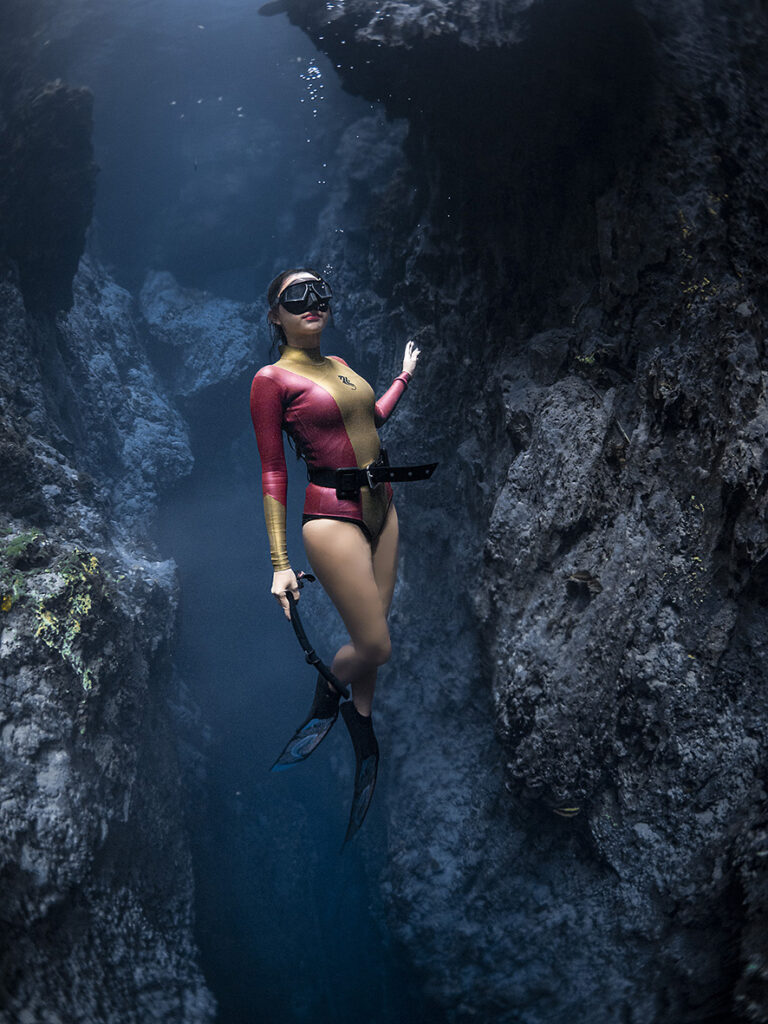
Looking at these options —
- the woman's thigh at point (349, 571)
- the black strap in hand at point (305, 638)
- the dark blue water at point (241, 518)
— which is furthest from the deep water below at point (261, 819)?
the woman's thigh at point (349, 571)

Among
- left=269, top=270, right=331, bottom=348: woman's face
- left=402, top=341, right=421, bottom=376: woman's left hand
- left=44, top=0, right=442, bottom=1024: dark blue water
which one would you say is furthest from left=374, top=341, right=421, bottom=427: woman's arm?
left=44, top=0, right=442, bottom=1024: dark blue water

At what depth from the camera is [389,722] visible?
415 cm

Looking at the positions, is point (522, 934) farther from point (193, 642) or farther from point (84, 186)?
point (84, 186)

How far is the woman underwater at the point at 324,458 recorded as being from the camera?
2168 millimetres

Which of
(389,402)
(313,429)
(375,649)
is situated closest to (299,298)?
(313,429)

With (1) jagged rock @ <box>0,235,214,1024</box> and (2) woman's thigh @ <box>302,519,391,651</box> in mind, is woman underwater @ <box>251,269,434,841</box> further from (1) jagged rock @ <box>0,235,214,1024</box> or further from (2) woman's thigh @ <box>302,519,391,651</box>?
(1) jagged rock @ <box>0,235,214,1024</box>

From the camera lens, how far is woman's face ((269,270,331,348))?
222cm

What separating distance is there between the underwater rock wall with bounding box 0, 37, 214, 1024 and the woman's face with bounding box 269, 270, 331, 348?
1817mm

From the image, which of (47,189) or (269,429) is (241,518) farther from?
(269,429)

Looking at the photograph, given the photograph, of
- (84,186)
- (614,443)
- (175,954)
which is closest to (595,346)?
(614,443)

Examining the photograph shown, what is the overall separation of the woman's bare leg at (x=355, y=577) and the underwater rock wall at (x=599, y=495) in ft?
2.52

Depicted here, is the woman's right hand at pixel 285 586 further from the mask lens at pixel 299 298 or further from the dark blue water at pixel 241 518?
the dark blue water at pixel 241 518

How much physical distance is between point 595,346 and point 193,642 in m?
3.84

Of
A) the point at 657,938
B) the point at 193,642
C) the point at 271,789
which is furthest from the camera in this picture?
the point at 193,642
